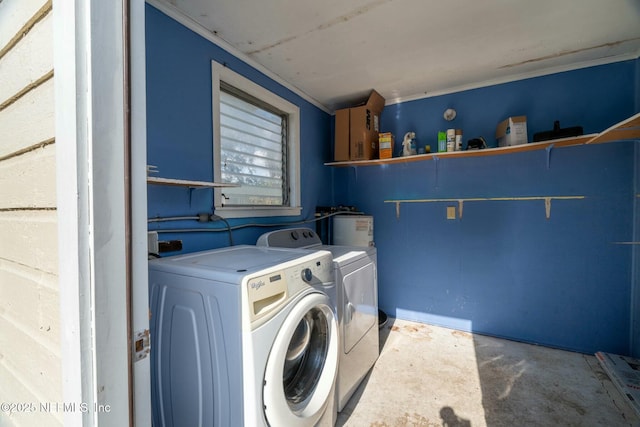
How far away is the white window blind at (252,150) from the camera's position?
205cm

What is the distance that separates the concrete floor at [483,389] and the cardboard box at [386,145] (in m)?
1.82

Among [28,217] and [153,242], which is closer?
[28,217]

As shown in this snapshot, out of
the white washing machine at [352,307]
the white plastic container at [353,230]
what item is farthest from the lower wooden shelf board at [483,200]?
the white washing machine at [352,307]

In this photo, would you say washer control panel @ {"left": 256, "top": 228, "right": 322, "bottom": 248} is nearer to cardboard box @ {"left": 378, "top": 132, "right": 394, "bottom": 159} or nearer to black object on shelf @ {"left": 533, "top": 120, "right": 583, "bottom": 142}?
cardboard box @ {"left": 378, "top": 132, "right": 394, "bottom": 159}

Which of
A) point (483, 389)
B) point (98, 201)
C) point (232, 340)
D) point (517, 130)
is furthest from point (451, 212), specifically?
point (98, 201)

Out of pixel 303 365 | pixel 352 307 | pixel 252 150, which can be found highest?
pixel 252 150

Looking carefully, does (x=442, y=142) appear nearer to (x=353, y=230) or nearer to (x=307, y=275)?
(x=353, y=230)

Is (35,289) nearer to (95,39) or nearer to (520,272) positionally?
(95,39)

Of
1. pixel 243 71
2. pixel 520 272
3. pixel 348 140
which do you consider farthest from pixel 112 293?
pixel 520 272

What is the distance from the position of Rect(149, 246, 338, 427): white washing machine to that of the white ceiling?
147 centimetres

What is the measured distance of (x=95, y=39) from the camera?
545 millimetres

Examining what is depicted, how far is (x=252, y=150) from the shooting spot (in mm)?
2283

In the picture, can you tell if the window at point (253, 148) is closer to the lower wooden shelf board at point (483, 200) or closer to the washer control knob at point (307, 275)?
the washer control knob at point (307, 275)

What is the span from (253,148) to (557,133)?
8.06 ft
